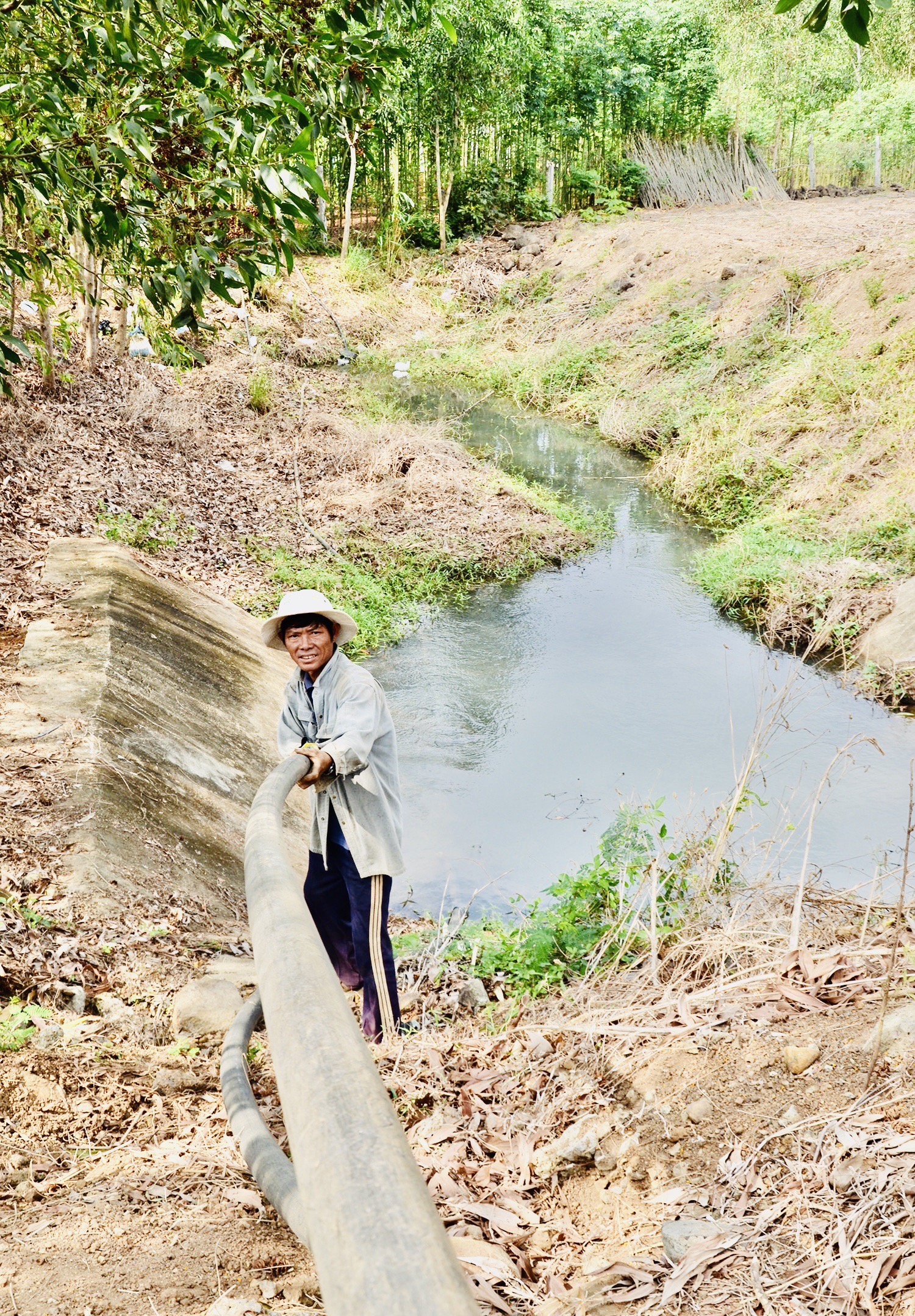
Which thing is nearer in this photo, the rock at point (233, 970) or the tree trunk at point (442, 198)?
the rock at point (233, 970)

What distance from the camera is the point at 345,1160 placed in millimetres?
1012

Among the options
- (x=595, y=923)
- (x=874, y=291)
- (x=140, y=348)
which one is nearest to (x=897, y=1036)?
(x=595, y=923)

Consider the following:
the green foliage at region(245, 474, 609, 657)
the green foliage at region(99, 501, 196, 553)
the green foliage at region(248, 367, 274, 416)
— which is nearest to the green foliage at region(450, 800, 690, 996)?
the green foliage at region(245, 474, 609, 657)

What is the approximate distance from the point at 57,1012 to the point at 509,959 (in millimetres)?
1918

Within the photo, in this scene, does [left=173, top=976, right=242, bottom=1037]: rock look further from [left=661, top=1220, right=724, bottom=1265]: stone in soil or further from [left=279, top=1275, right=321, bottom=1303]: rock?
[left=661, top=1220, right=724, bottom=1265]: stone in soil

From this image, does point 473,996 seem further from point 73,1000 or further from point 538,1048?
point 73,1000

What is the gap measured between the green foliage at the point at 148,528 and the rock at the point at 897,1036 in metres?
7.16

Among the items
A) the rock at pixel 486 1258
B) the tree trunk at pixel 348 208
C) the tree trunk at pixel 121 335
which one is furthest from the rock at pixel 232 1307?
the tree trunk at pixel 348 208

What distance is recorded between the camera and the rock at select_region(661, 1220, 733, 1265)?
197 centimetres

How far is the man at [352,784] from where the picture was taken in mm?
3451

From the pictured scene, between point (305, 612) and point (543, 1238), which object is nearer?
point (543, 1238)

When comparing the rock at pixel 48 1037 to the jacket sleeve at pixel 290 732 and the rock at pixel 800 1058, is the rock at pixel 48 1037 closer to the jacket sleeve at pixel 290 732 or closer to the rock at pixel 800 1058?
the jacket sleeve at pixel 290 732

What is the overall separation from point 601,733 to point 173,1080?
5378 millimetres

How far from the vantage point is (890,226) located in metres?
17.6
